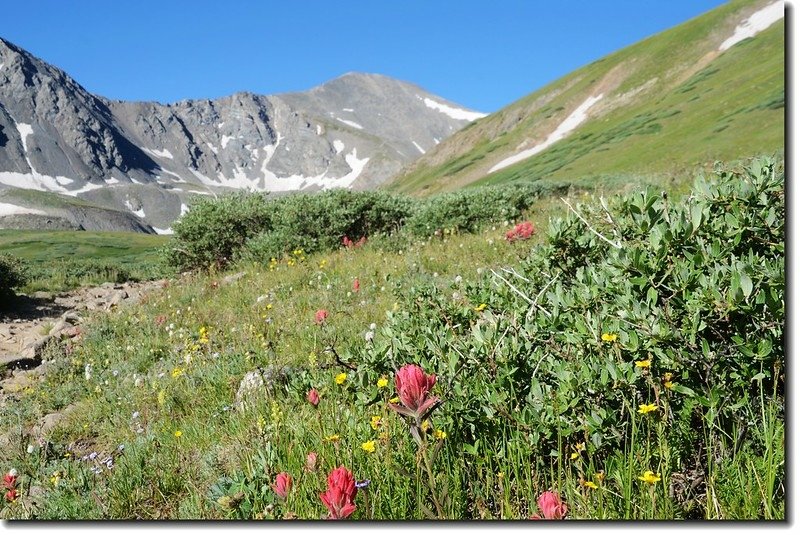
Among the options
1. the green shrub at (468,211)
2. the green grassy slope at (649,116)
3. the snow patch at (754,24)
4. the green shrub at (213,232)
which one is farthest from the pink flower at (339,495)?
the snow patch at (754,24)

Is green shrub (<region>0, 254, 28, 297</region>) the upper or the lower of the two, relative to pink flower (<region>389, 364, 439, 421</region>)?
upper

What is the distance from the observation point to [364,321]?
18.3 ft

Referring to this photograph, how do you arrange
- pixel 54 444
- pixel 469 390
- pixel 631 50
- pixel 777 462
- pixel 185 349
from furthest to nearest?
pixel 631 50
pixel 185 349
pixel 54 444
pixel 469 390
pixel 777 462

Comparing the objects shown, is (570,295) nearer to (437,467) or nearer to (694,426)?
(694,426)

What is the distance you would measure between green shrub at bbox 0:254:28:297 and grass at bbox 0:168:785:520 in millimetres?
6501

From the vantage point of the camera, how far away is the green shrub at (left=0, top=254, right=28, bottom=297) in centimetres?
1200

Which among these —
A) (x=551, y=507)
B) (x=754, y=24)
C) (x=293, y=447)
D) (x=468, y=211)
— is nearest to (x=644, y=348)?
(x=551, y=507)

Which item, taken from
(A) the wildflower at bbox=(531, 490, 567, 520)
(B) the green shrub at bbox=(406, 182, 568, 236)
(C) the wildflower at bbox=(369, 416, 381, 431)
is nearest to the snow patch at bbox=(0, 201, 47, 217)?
(B) the green shrub at bbox=(406, 182, 568, 236)

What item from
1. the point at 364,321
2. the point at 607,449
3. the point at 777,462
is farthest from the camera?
the point at 364,321

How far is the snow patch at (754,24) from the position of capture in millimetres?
52094

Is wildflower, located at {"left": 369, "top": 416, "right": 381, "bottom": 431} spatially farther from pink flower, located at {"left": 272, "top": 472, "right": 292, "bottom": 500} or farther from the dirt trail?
the dirt trail

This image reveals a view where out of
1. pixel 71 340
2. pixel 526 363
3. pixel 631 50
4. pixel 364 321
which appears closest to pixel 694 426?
pixel 526 363

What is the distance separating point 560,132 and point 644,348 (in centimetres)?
6910

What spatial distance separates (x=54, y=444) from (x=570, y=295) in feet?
13.3
